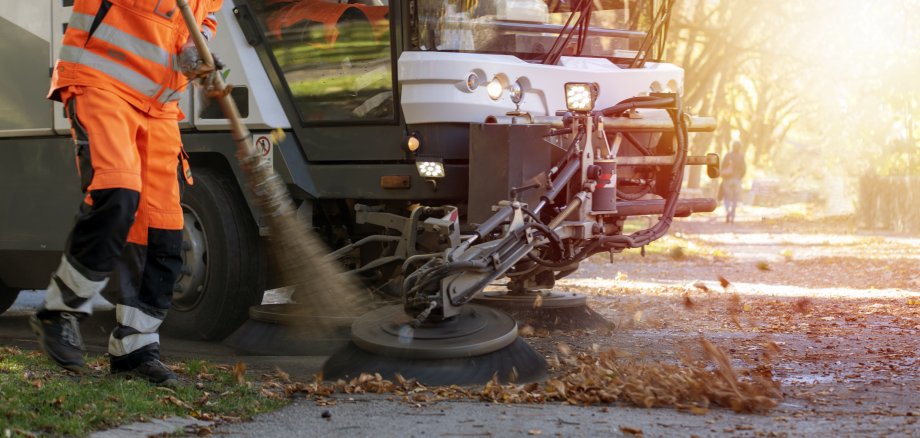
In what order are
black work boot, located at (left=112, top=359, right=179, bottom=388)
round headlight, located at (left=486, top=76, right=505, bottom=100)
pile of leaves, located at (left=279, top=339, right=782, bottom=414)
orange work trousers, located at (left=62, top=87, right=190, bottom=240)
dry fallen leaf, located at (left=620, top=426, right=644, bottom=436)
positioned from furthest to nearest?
round headlight, located at (left=486, top=76, right=505, bottom=100) → black work boot, located at (left=112, top=359, right=179, bottom=388) → orange work trousers, located at (left=62, top=87, right=190, bottom=240) → pile of leaves, located at (left=279, top=339, right=782, bottom=414) → dry fallen leaf, located at (left=620, top=426, right=644, bottom=436)

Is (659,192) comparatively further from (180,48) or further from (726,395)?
(180,48)

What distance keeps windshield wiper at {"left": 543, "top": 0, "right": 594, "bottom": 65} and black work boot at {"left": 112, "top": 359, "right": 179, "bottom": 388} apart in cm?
297

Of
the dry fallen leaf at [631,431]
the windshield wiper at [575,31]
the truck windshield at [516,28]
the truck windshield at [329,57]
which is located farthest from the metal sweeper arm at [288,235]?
the dry fallen leaf at [631,431]

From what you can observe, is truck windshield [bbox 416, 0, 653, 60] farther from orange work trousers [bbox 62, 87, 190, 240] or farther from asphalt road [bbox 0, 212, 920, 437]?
orange work trousers [bbox 62, 87, 190, 240]

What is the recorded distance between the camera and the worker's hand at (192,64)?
555cm

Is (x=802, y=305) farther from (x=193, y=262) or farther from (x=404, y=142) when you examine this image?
(x=193, y=262)

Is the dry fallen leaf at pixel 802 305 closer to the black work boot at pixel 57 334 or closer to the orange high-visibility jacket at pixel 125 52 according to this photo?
the orange high-visibility jacket at pixel 125 52

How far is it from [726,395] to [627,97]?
2.99 m

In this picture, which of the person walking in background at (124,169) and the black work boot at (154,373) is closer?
the person walking in background at (124,169)

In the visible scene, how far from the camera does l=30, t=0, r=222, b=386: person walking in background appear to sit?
5297 millimetres

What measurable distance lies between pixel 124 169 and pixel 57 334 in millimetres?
801

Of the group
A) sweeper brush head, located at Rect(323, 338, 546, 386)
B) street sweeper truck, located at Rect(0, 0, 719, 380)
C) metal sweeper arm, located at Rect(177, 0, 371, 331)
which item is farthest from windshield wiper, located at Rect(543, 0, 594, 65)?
sweeper brush head, located at Rect(323, 338, 546, 386)

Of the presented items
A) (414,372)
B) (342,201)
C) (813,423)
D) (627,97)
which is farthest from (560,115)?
(813,423)

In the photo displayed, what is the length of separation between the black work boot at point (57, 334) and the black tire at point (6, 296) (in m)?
4.02
